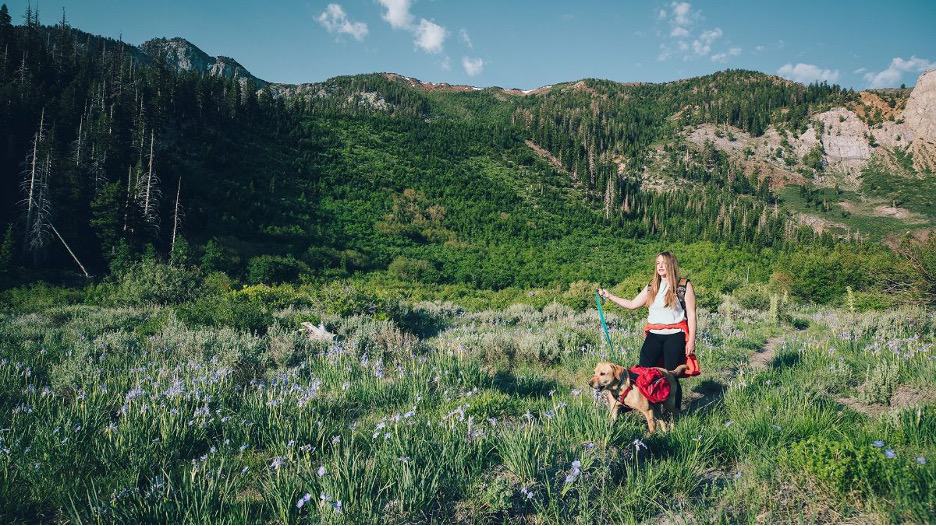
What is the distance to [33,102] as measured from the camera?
40.4 m

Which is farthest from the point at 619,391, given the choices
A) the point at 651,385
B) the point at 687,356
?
the point at 687,356

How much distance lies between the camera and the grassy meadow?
2.57 meters

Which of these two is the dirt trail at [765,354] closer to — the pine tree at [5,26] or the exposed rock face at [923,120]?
the pine tree at [5,26]

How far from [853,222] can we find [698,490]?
108117 mm

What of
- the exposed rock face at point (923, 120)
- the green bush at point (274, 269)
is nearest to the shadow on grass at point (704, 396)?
the green bush at point (274, 269)

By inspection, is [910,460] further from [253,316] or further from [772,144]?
[772,144]

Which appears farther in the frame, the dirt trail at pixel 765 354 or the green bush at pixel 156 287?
the green bush at pixel 156 287

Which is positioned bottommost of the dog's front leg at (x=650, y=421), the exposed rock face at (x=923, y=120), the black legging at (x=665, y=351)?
the dog's front leg at (x=650, y=421)

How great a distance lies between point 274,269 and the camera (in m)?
32.8

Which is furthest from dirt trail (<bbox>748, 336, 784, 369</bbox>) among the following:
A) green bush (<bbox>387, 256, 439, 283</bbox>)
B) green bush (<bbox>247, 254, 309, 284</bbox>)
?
green bush (<bbox>387, 256, 439, 283</bbox>)

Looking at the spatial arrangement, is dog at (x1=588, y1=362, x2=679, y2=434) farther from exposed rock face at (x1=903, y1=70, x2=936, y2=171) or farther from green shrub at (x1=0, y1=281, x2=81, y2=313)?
exposed rock face at (x1=903, y1=70, x2=936, y2=171)

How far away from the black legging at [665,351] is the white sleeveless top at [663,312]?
→ 7cm

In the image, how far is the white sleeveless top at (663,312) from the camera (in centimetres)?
475

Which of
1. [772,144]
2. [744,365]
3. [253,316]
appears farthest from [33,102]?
[772,144]
